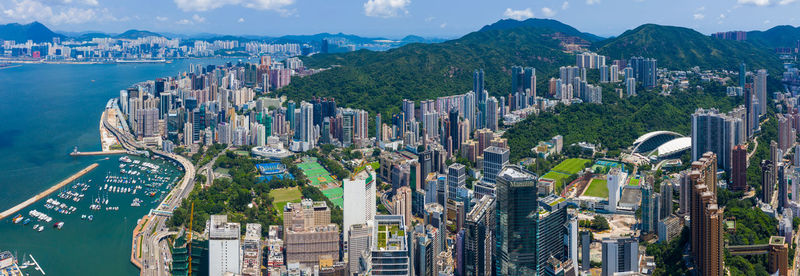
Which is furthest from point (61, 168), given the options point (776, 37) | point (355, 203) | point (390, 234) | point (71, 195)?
point (776, 37)

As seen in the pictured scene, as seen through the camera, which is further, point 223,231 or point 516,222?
point 223,231

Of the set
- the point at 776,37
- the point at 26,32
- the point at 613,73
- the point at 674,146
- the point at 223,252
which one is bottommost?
the point at 223,252

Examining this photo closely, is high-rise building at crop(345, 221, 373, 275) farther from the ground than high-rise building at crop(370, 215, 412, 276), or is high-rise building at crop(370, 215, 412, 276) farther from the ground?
high-rise building at crop(370, 215, 412, 276)

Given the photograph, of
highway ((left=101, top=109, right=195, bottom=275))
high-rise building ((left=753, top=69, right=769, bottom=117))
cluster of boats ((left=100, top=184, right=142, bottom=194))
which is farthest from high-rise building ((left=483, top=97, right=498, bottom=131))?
cluster of boats ((left=100, top=184, right=142, bottom=194))

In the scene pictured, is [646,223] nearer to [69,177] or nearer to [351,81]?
[69,177]

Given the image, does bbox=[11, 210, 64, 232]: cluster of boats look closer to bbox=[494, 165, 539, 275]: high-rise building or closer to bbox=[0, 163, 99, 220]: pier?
bbox=[0, 163, 99, 220]: pier

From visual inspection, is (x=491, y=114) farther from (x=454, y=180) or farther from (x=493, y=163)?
(x=454, y=180)
